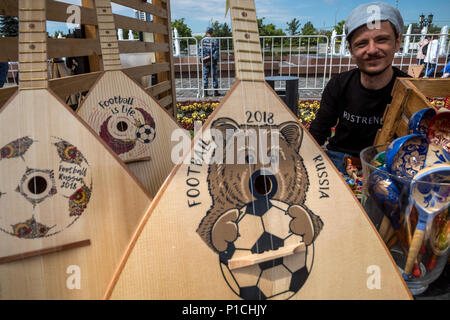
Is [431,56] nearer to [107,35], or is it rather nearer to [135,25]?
[135,25]

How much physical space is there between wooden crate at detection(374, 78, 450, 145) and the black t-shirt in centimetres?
29

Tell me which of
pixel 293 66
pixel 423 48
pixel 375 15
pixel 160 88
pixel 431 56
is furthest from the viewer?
pixel 293 66

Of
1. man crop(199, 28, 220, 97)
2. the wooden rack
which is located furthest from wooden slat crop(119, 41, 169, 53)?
man crop(199, 28, 220, 97)

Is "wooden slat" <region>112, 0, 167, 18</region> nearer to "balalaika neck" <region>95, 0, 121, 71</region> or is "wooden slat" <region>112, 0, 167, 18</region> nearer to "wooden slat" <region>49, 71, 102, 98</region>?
"wooden slat" <region>49, 71, 102, 98</region>

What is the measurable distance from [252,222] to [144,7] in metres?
2.36

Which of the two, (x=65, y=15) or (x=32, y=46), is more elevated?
(x=65, y=15)

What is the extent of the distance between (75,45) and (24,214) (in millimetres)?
1132

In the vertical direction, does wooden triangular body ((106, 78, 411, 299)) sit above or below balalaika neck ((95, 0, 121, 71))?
below

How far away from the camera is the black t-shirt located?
4.13 ft

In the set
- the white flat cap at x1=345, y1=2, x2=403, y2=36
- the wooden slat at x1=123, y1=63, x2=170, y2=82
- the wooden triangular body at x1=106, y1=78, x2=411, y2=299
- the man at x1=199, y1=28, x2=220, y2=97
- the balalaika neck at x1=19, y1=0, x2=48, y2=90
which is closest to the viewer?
the wooden triangular body at x1=106, y1=78, x2=411, y2=299

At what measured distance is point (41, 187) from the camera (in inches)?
29.4

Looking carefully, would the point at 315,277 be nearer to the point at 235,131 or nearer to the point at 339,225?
the point at 339,225

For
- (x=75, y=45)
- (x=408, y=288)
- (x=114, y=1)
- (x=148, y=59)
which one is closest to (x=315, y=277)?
(x=408, y=288)

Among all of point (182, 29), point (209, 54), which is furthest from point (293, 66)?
point (182, 29)
